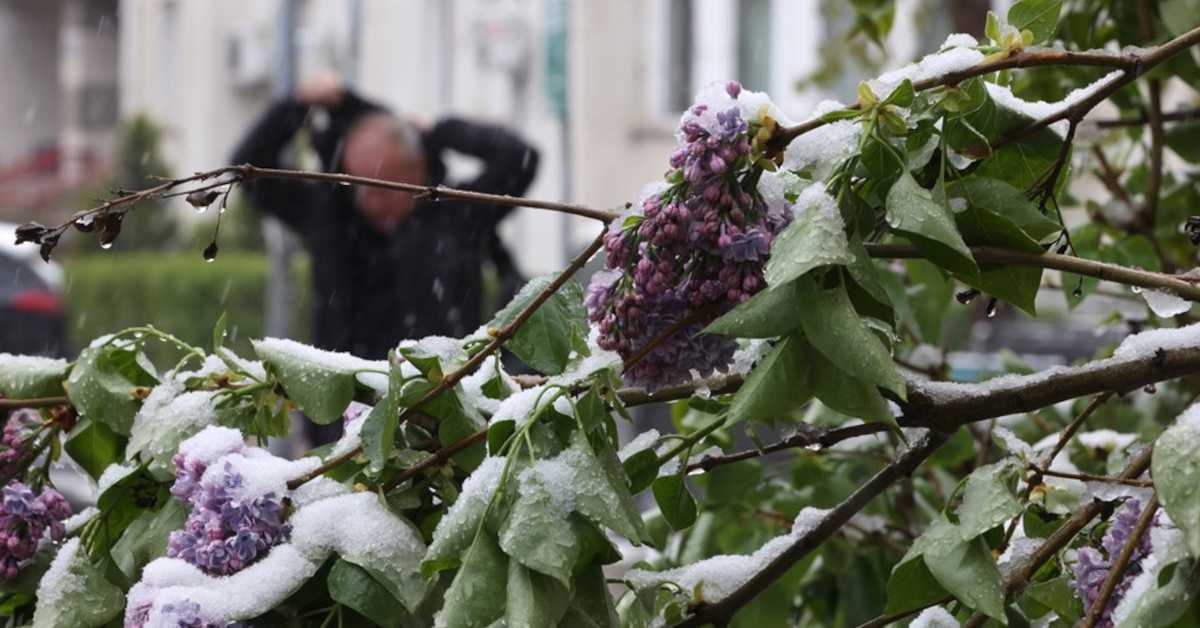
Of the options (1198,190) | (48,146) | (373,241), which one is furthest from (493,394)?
(48,146)

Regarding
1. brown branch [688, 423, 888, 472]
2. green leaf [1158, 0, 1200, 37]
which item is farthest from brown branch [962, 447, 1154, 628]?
green leaf [1158, 0, 1200, 37]

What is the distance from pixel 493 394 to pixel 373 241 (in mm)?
3906

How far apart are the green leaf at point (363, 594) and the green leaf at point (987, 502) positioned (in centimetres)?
35

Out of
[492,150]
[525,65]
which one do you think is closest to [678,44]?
[525,65]

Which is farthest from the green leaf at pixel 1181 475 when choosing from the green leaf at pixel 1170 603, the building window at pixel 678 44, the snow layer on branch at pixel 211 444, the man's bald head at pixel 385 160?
the building window at pixel 678 44

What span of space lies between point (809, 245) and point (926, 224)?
0.24ft

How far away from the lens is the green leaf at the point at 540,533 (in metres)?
0.98

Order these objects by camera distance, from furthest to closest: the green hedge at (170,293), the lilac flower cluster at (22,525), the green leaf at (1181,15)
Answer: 1. the green hedge at (170,293)
2. the green leaf at (1181,15)
3. the lilac flower cluster at (22,525)

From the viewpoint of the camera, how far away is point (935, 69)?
1095 millimetres

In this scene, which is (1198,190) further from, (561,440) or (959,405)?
(561,440)

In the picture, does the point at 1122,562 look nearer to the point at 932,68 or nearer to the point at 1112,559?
the point at 1112,559

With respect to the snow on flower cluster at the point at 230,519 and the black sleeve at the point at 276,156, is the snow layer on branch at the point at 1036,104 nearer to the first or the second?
the snow on flower cluster at the point at 230,519

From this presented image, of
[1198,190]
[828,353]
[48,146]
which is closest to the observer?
[828,353]

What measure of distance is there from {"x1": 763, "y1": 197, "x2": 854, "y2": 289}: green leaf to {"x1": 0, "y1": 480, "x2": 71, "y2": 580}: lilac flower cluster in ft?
2.14
